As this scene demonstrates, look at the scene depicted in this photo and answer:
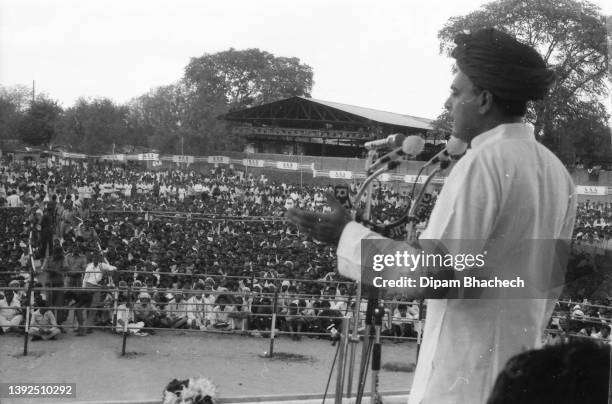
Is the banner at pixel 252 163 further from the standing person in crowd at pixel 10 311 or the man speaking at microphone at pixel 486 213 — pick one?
the man speaking at microphone at pixel 486 213

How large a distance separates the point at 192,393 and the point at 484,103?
1.89 m

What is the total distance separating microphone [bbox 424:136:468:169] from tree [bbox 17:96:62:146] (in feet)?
54.0

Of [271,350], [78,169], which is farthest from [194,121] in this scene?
[271,350]

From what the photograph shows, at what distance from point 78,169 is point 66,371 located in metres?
9.57

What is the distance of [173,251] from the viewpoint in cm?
955

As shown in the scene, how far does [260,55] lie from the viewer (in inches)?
430

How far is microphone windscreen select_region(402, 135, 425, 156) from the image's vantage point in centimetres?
175

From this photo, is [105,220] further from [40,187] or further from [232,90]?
[232,90]

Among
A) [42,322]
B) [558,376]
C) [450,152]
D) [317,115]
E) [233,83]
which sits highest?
[233,83]

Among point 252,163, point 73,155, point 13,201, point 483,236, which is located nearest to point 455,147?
point 483,236

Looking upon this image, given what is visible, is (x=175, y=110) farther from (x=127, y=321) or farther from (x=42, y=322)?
(x=127, y=321)

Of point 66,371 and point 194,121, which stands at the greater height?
point 194,121

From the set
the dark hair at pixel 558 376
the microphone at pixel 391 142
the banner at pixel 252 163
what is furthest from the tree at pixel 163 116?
the dark hair at pixel 558 376

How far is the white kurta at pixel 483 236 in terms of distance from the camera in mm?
1168
